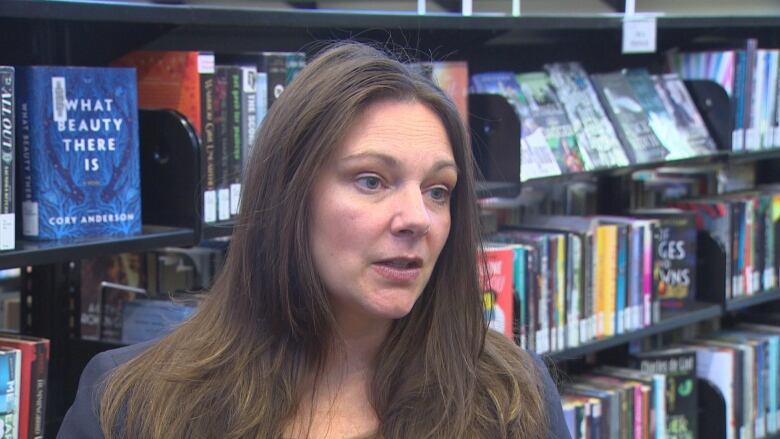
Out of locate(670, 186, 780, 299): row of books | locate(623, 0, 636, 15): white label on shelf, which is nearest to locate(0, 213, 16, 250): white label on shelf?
locate(623, 0, 636, 15): white label on shelf

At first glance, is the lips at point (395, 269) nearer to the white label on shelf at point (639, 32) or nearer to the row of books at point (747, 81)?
the white label on shelf at point (639, 32)

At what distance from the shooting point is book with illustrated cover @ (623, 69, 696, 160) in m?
3.19

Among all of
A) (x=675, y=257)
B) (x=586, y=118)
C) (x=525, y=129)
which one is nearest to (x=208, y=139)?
(x=525, y=129)

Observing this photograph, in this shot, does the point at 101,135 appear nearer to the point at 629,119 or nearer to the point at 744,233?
the point at 629,119

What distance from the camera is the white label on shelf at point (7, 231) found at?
5.82 feet

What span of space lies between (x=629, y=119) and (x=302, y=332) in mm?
1907

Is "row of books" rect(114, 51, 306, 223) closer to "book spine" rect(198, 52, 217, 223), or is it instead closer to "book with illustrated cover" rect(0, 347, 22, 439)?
"book spine" rect(198, 52, 217, 223)

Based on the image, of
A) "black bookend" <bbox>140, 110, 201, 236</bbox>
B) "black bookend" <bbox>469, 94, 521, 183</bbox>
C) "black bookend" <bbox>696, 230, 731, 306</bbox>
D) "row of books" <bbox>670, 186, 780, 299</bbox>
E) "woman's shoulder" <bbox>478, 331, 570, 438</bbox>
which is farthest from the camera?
"row of books" <bbox>670, 186, 780, 299</bbox>

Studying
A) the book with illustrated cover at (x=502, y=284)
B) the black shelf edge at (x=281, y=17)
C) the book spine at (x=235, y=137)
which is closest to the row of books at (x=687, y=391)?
the book with illustrated cover at (x=502, y=284)

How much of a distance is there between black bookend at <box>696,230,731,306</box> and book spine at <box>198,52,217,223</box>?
1.84 meters

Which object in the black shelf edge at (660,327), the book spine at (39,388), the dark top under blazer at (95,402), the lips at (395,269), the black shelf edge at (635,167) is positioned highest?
the black shelf edge at (635,167)

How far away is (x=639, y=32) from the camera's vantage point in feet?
9.95

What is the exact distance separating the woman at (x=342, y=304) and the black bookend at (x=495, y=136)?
125cm

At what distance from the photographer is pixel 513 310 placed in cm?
276
